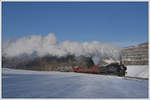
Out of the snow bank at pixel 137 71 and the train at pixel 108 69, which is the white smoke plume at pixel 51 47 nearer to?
the train at pixel 108 69

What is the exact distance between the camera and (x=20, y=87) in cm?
286

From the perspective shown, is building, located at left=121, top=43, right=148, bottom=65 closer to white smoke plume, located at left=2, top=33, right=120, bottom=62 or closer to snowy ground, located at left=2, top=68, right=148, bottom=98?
white smoke plume, located at left=2, top=33, right=120, bottom=62

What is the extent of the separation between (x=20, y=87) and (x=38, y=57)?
125 cm

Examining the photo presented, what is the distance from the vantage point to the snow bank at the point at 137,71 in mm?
3391

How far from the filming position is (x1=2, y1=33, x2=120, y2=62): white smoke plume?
3.62 m

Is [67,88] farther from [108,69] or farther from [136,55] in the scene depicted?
[136,55]

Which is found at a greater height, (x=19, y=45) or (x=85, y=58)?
(x=19, y=45)

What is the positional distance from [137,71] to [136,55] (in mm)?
364

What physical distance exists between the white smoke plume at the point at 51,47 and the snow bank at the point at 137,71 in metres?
0.45

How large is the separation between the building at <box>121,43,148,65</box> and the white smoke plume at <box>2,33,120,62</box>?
0.63 ft

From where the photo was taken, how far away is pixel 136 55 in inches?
147

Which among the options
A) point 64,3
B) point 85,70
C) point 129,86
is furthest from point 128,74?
point 64,3

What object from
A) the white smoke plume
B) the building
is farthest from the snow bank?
the white smoke plume

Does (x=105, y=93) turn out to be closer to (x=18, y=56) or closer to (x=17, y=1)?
(x=18, y=56)
